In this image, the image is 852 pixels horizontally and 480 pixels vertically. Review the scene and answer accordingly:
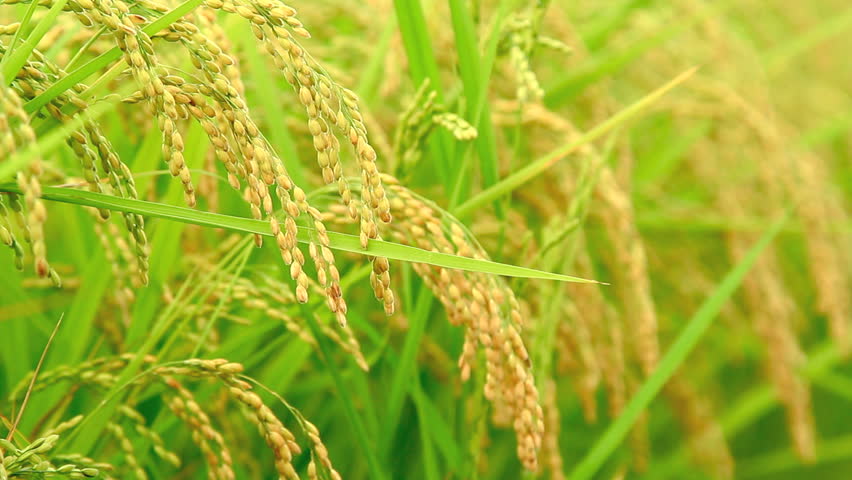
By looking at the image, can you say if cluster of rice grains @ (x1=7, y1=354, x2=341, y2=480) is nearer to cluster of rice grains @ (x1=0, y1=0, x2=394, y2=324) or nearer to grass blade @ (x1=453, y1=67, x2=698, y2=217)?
cluster of rice grains @ (x1=0, y1=0, x2=394, y2=324)

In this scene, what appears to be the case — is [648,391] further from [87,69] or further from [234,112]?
[87,69]

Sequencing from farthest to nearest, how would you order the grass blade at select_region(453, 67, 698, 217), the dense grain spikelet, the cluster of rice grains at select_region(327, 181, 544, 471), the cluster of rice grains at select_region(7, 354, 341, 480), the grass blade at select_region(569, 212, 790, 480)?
the dense grain spikelet → the grass blade at select_region(569, 212, 790, 480) → the grass blade at select_region(453, 67, 698, 217) → the cluster of rice grains at select_region(327, 181, 544, 471) → the cluster of rice grains at select_region(7, 354, 341, 480)

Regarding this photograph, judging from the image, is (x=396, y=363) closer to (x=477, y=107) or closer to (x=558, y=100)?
(x=477, y=107)

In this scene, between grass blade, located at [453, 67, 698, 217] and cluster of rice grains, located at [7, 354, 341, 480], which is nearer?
cluster of rice grains, located at [7, 354, 341, 480]

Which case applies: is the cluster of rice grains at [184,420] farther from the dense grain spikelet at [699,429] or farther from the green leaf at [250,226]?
the dense grain spikelet at [699,429]

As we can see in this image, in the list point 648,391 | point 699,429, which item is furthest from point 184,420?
point 699,429

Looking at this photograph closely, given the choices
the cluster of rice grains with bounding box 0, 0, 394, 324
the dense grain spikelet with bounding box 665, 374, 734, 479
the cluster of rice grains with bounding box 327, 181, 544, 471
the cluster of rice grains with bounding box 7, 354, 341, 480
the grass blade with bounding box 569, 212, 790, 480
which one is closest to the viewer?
the cluster of rice grains with bounding box 0, 0, 394, 324

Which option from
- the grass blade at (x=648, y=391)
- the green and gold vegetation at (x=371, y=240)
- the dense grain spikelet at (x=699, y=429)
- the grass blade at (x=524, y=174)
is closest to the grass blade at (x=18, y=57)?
the green and gold vegetation at (x=371, y=240)

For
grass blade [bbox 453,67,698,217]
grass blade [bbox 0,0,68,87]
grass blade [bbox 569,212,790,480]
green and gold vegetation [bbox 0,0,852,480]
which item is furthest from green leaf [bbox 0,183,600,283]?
grass blade [bbox 569,212,790,480]

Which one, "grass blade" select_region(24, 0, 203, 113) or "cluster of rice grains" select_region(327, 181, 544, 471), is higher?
"grass blade" select_region(24, 0, 203, 113)
